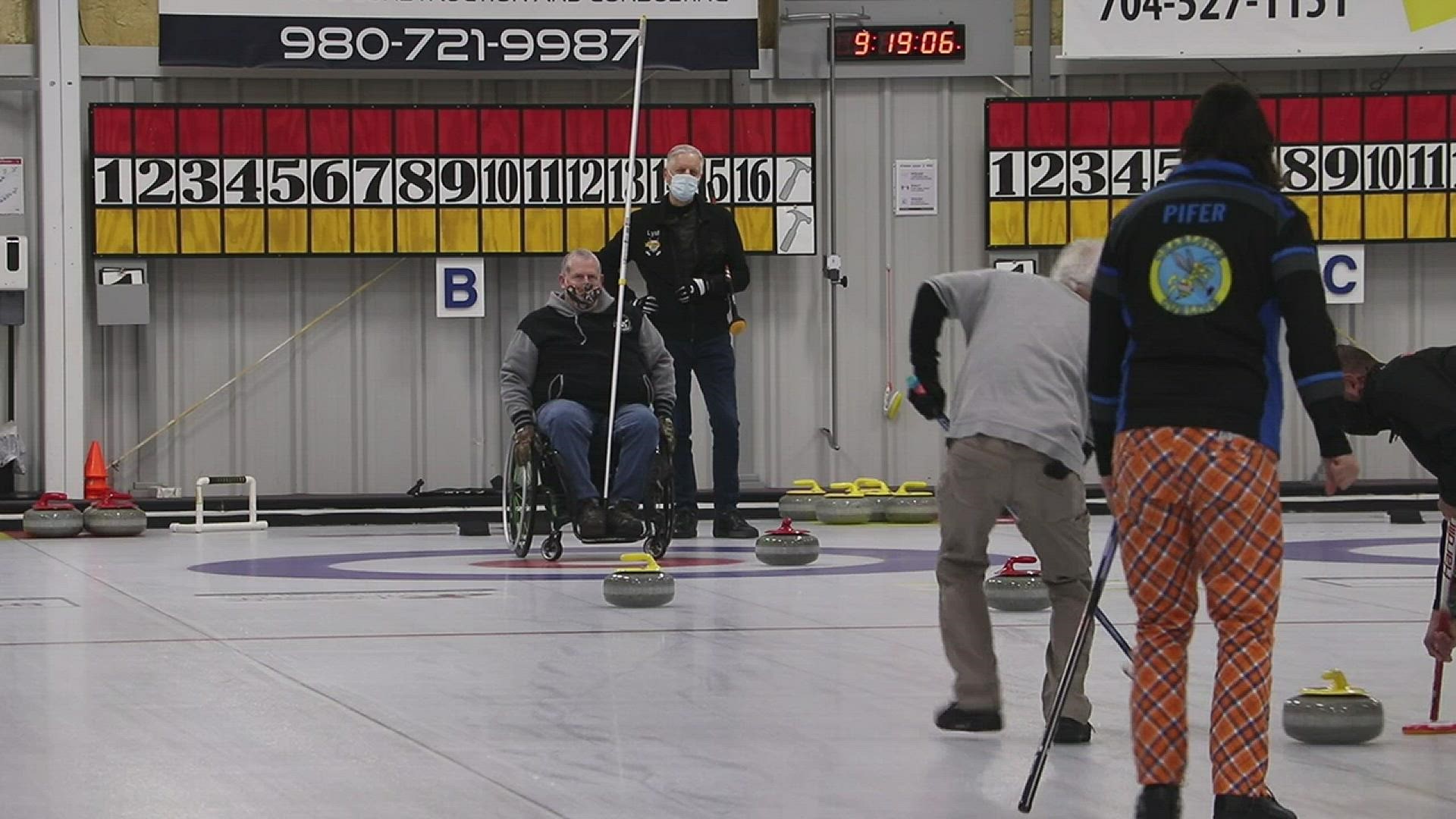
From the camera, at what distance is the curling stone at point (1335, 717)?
4238 mm

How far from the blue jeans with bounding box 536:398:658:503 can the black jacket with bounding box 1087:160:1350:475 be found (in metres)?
5.11

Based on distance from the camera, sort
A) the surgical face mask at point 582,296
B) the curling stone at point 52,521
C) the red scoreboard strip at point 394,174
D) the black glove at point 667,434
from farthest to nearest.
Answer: the red scoreboard strip at point 394,174 → the curling stone at point 52,521 → the surgical face mask at point 582,296 → the black glove at point 667,434

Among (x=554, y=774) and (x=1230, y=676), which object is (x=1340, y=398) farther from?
(x=554, y=774)

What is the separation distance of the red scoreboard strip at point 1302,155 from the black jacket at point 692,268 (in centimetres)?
293

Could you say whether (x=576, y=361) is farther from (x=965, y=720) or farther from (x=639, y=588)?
(x=965, y=720)

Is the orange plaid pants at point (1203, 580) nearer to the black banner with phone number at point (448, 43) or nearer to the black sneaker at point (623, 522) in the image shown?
the black sneaker at point (623, 522)

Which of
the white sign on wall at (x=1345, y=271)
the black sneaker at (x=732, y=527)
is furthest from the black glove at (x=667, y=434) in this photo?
the white sign on wall at (x=1345, y=271)

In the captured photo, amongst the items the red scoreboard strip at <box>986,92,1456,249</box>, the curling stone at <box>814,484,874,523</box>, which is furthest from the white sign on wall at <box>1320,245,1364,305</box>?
the curling stone at <box>814,484,874,523</box>

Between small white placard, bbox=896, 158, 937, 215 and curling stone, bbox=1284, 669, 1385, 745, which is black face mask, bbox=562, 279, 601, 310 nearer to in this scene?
small white placard, bbox=896, 158, 937, 215

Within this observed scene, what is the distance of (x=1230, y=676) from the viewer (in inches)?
134

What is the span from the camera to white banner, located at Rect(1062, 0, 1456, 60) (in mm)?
12430

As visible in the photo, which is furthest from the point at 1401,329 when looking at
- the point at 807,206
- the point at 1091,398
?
the point at 1091,398

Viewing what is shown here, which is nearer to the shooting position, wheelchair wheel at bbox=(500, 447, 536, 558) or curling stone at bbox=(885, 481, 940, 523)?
wheelchair wheel at bbox=(500, 447, 536, 558)

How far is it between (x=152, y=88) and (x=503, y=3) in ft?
6.76
